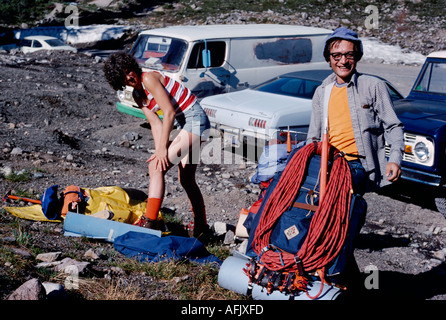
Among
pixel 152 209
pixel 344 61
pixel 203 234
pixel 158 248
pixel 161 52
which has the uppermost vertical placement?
pixel 344 61

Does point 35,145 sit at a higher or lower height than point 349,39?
lower

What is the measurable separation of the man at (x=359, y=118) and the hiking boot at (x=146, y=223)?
5.97 feet

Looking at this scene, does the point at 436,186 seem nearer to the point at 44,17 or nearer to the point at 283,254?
→ the point at 283,254

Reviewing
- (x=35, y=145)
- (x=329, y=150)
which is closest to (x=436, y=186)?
(x=329, y=150)

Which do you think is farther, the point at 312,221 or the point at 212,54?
the point at 212,54

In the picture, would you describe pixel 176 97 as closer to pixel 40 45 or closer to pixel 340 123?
pixel 340 123

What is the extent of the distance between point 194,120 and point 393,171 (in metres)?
1.92

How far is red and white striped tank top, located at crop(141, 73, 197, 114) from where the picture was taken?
4.36m

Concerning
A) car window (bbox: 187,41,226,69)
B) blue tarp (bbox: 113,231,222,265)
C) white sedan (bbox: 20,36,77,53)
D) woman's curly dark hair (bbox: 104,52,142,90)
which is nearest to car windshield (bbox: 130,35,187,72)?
car window (bbox: 187,41,226,69)

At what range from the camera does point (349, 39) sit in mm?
3186

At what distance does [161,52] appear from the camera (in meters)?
9.64

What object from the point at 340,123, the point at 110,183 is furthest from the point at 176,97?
the point at 110,183

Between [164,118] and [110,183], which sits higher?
[164,118]
